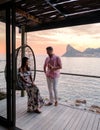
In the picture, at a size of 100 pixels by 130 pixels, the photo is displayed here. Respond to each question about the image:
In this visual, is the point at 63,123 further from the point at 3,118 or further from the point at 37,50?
the point at 37,50

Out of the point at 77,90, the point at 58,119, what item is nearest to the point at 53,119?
the point at 58,119

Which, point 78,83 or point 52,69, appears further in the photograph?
point 78,83

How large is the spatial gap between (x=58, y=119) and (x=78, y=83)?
193 centimetres

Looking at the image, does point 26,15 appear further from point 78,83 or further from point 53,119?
point 78,83

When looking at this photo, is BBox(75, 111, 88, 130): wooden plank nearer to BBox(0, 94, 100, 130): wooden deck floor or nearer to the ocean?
BBox(0, 94, 100, 130): wooden deck floor

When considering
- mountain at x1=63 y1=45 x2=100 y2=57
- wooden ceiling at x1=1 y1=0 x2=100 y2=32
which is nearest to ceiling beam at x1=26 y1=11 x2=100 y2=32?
wooden ceiling at x1=1 y1=0 x2=100 y2=32

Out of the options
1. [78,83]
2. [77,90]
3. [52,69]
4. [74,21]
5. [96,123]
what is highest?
[74,21]

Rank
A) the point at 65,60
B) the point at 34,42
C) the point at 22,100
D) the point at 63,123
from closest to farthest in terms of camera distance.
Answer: the point at 63,123, the point at 22,100, the point at 65,60, the point at 34,42

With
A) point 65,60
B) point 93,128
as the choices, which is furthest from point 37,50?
point 93,128

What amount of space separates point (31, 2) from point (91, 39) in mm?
3182

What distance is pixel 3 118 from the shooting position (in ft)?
9.94

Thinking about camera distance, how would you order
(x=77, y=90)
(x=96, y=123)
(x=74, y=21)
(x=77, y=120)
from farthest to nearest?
(x=77, y=90) → (x=74, y=21) → (x=77, y=120) → (x=96, y=123)

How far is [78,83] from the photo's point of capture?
5.06 metres

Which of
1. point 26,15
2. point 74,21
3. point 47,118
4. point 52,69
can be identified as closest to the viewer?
point 47,118
